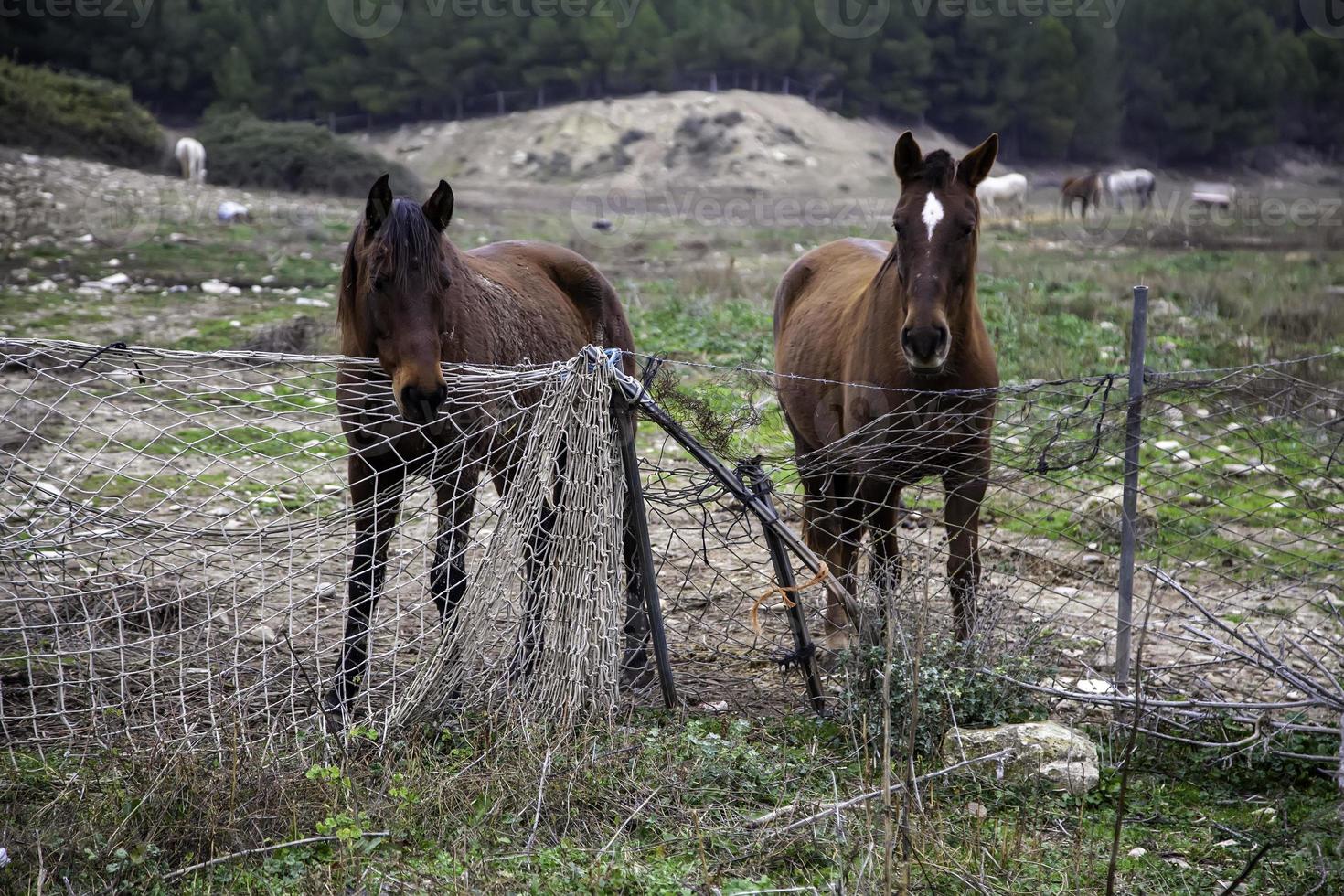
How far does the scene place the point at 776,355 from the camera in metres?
6.20

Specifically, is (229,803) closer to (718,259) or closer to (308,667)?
(308,667)

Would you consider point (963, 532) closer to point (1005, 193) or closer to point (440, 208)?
point (440, 208)

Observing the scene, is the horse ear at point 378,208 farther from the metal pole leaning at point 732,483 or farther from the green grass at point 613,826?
the green grass at point 613,826

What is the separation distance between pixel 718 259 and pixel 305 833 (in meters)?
15.4

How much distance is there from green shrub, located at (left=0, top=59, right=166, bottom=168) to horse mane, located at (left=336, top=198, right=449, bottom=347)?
2297cm

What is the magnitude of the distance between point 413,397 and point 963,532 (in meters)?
2.31

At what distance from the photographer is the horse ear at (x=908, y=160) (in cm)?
463

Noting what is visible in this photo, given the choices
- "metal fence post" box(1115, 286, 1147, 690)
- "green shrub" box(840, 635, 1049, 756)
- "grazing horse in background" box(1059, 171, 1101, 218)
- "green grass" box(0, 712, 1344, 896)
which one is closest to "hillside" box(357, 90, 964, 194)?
"grazing horse in background" box(1059, 171, 1101, 218)

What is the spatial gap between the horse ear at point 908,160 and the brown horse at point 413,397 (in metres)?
1.72

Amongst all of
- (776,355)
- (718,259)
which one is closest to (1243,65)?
(718,259)

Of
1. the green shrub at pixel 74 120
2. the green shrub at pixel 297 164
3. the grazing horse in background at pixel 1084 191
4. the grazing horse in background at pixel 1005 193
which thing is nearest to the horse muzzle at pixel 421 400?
the green shrub at pixel 297 164

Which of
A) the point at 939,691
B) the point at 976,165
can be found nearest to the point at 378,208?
the point at 976,165

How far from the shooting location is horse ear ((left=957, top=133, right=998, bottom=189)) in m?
4.64

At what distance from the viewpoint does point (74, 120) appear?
2458cm
